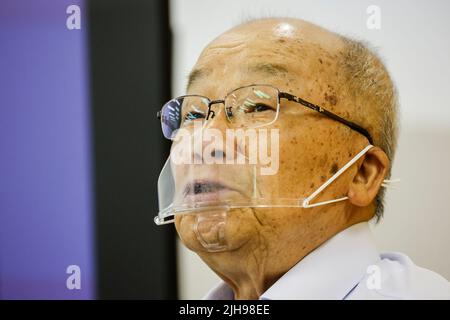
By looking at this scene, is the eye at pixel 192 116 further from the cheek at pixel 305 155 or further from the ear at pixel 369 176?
the ear at pixel 369 176

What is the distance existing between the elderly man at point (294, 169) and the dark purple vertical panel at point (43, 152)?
15.5 inches

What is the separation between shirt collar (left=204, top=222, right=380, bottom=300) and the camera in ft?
4.82

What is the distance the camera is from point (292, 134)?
1450 millimetres

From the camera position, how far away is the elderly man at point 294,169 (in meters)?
1.44

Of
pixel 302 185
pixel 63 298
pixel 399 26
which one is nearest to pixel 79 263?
pixel 63 298

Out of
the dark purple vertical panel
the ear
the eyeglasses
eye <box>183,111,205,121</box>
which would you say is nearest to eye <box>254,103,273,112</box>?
the eyeglasses

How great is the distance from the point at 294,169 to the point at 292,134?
81 millimetres

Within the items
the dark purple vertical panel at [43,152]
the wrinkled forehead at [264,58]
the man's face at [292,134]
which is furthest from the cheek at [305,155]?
the dark purple vertical panel at [43,152]

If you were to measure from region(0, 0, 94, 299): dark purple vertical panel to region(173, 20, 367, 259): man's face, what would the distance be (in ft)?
1.37

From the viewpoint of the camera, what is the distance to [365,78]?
1.50 metres

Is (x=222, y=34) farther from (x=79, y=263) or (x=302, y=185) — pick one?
(x=79, y=263)

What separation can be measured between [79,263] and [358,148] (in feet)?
2.76

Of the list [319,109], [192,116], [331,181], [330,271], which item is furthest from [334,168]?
[192,116]
